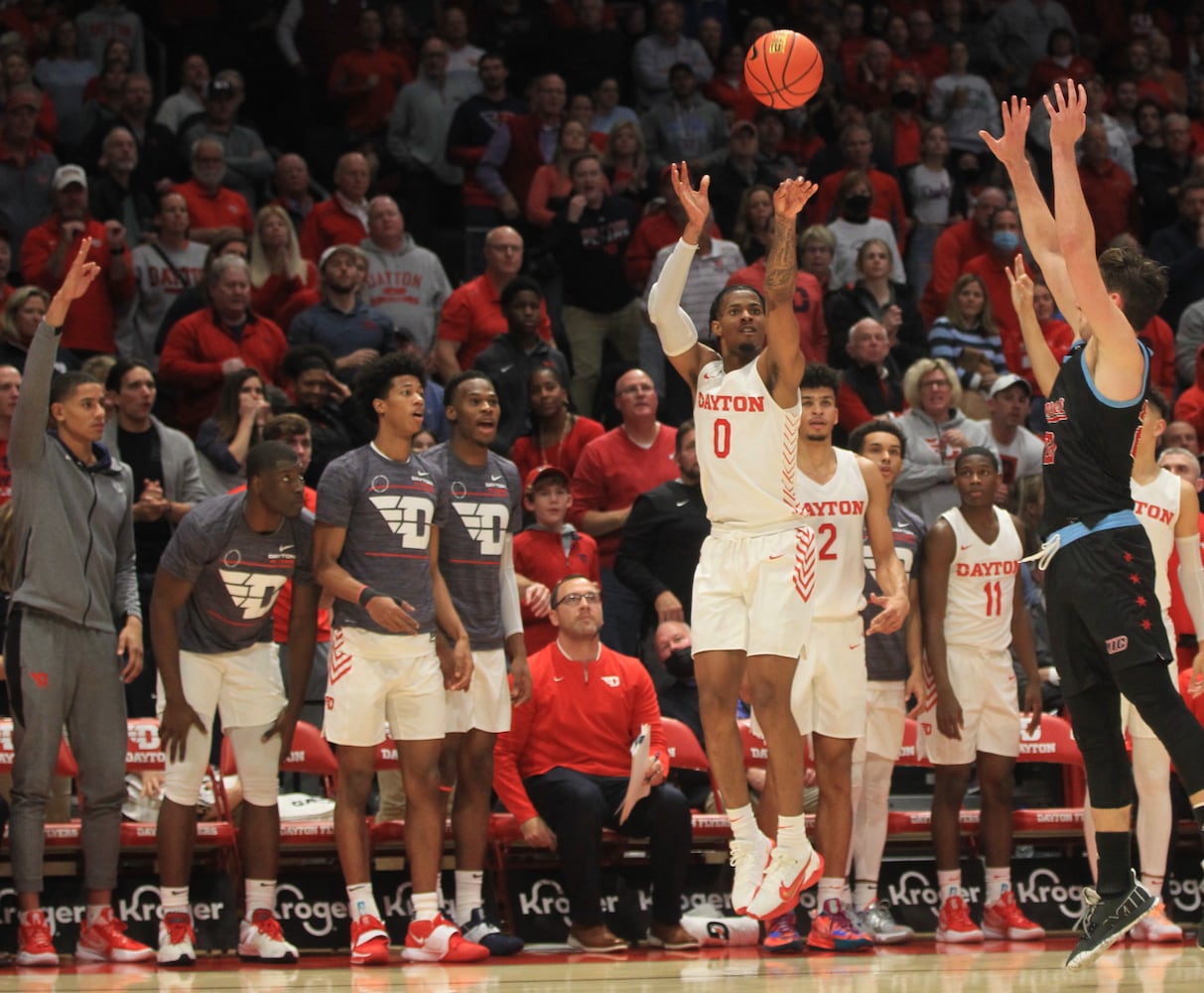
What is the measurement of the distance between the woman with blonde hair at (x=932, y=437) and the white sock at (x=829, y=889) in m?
2.82

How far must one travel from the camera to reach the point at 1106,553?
19.4ft

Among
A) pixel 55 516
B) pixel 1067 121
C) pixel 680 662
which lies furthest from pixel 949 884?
pixel 55 516

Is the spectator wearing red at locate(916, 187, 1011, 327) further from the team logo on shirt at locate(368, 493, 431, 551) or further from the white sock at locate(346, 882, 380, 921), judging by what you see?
the white sock at locate(346, 882, 380, 921)

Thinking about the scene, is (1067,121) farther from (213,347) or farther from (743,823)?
(213,347)

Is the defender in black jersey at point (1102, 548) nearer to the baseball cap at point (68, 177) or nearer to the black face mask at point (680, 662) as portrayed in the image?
the black face mask at point (680, 662)

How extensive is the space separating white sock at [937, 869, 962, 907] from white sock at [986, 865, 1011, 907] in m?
0.21

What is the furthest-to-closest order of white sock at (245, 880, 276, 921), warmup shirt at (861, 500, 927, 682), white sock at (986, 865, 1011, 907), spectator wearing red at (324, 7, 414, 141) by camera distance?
1. spectator wearing red at (324, 7, 414, 141)
2. warmup shirt at (861, 500, 927, 682)
3. white sock at (986, 865, 1011, 907)
4. white sock at (245, 880, 276, 921)

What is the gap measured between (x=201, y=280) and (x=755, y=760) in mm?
4824

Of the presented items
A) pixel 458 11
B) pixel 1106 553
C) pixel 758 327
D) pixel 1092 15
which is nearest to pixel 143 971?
pixel 758 327

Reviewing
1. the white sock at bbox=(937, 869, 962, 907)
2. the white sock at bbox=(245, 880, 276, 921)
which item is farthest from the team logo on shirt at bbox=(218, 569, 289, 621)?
the white sock at bbox=(937, 869, 962, 907)

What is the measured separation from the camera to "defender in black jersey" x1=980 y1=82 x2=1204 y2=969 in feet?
18.9

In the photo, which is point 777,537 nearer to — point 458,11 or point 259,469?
point 259,469

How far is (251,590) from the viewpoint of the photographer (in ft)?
26.4

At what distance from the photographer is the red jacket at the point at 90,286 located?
1123cm
